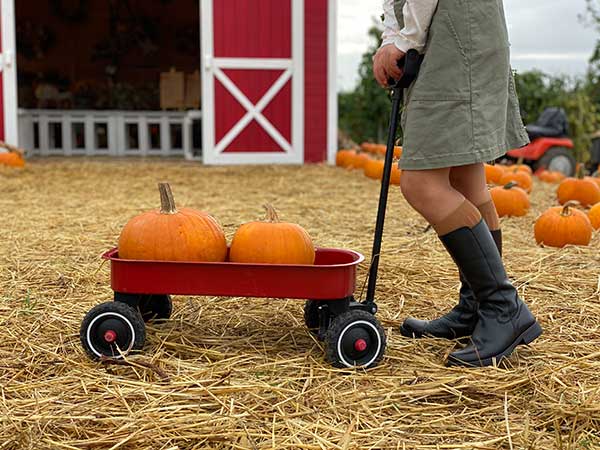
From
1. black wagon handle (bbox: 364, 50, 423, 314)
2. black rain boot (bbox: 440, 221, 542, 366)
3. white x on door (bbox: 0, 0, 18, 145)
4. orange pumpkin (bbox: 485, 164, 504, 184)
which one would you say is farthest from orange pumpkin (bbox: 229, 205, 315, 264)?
white x on door (bbox: 0, 0, 18, 145)

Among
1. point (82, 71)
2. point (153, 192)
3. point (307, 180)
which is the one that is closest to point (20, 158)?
point (153, 192)

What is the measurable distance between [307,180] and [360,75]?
657 cm

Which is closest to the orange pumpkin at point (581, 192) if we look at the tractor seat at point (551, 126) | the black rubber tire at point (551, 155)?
the black rubber tire at point (551, 155)

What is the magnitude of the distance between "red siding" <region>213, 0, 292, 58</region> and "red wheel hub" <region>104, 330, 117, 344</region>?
6.43m

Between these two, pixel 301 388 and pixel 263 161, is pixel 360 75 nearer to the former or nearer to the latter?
pixel 263 161

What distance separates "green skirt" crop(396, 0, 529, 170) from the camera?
75.7 inches

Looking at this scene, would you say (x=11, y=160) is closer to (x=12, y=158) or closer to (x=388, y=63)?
(x=12, y=158)

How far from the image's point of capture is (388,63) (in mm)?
2047

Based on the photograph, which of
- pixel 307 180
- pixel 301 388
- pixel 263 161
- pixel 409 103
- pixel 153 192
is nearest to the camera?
pixel 301 388

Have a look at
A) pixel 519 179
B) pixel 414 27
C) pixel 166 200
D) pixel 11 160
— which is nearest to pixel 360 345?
pixel 166 200

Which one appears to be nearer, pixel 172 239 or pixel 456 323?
pixel 172 239

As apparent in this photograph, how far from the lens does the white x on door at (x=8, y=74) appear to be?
788 cm

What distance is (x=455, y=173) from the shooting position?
2.22 m

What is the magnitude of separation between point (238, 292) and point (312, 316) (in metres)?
0.37
